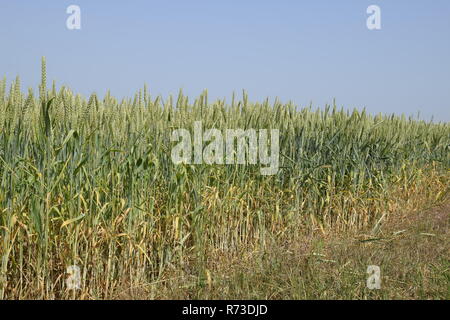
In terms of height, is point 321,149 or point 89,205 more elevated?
point 321,149

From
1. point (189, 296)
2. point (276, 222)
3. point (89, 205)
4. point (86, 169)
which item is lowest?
point (189, 296)

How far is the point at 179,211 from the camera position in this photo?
461cm

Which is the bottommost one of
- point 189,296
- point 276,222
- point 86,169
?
point 189,296

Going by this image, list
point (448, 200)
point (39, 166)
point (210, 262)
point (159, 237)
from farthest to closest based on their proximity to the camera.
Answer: point (448, 200) < point (210, 262) < point (159, 237) < point (39, 166)

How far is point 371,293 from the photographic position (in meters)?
4.08

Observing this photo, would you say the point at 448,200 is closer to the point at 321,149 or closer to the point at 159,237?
the point at 321,149

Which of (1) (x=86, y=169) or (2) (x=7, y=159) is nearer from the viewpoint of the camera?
(2) (x=7, y=159)

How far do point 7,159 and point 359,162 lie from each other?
4.72 metres

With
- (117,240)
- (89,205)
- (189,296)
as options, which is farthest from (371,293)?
(89,205)

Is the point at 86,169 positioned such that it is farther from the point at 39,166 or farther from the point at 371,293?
the point at 371,293

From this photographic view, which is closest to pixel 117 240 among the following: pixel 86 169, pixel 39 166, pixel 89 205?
pixel 89 205

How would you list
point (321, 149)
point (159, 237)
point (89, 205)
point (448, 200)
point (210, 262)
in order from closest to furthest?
point (89, 205), point (159, 237), point (210, 262), point (321, 149), point (448, 200)

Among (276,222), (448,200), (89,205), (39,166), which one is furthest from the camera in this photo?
(448,200)

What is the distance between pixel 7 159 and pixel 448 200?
7411 mm
